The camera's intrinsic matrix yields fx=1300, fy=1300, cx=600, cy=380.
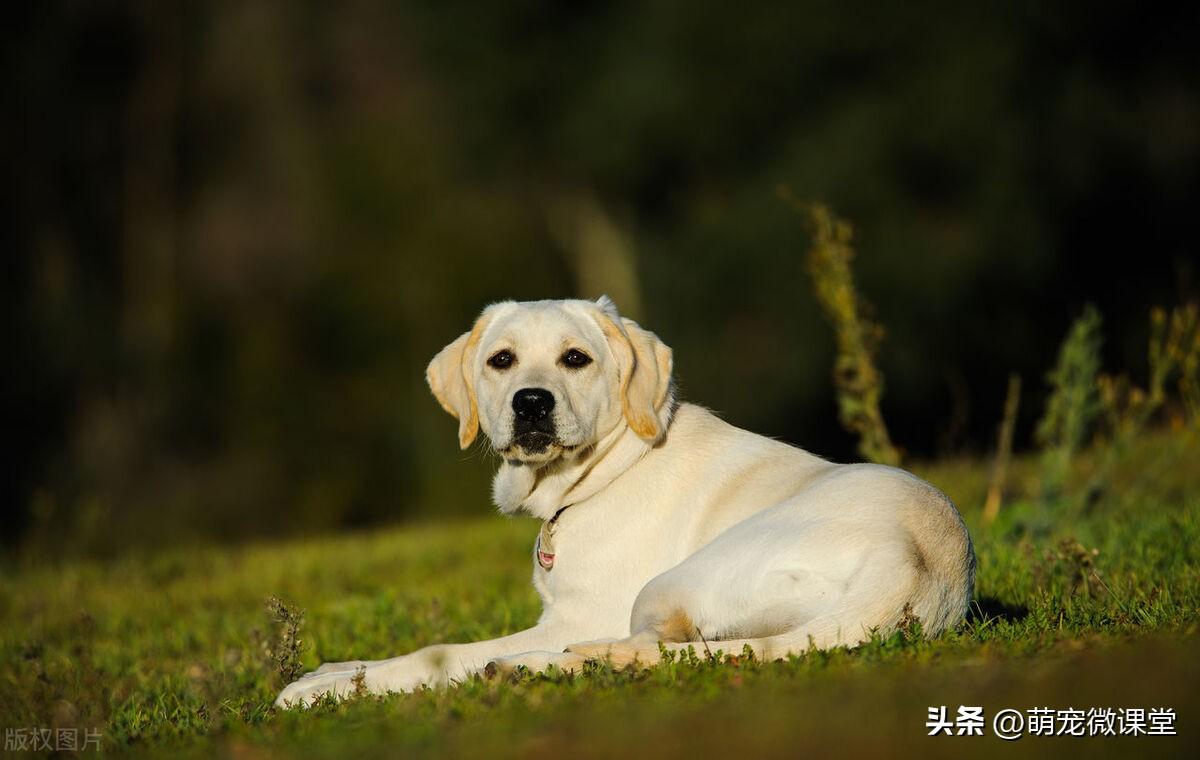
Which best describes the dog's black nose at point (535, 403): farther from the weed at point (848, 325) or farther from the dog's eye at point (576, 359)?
the weed at point (848, 325)

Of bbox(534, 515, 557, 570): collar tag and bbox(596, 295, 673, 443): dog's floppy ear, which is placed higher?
bbox(596, 295, 673, 443): dog's floppy ear

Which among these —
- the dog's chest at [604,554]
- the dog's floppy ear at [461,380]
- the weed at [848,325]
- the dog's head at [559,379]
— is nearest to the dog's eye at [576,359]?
the dog's head at [559,379]

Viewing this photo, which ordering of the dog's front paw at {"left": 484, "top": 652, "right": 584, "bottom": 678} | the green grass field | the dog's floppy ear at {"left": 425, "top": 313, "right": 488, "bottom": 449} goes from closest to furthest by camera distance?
the green grass field < the dog's front paw at {"left": 484, "top": 652, "right": 584, "bottom": 678} < the dog's floppy ear at {"left": 425, "top": 313, "right": 488, "bottom": 449}

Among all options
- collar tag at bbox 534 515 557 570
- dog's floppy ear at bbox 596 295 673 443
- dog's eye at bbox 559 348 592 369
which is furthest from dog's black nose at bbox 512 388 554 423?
collar tag at bbox 534 515 557 570

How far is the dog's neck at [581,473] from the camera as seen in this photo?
18.2ft

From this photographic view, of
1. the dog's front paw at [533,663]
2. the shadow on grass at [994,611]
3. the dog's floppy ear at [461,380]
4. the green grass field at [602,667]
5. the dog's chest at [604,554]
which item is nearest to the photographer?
the green grass field at [602,667]

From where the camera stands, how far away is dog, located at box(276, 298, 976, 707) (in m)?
4.50

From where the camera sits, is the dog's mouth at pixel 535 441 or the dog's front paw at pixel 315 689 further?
the dog's mouth at pixel 535 441

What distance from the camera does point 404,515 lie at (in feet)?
83.4

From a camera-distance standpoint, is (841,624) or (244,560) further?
(244,560)

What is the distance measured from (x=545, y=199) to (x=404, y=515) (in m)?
6.81

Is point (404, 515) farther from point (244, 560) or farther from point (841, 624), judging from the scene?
point (841, 624)

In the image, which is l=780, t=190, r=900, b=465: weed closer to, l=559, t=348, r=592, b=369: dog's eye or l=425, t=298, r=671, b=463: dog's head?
l=425, t=298, r=671, b=463: dog's head

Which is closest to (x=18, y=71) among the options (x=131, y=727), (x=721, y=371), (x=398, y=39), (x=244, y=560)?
(x=398, y=39)
